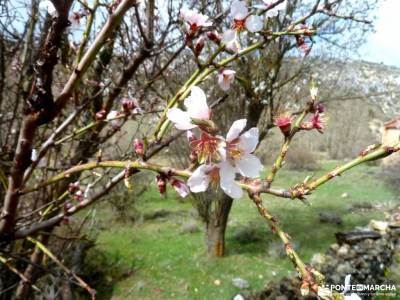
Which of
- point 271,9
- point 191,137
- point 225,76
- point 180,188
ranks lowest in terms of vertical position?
point 180,188

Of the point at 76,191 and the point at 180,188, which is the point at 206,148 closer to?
the point at 180,188

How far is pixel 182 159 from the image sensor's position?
10633mm

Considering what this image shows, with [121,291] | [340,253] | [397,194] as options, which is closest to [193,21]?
[340,253]

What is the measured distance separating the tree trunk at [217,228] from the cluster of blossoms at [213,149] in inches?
322

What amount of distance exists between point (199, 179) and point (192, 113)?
13cm

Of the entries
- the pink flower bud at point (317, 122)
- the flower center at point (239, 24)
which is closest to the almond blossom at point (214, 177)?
the pink flower bud at point (317, 122)

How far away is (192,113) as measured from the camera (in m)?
0.82

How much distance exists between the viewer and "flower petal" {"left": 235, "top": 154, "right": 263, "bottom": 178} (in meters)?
0.87

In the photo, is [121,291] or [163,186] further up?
[163,186]

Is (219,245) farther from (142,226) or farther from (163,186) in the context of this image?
(163,186)

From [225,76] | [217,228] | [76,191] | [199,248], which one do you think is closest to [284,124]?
[225,76]

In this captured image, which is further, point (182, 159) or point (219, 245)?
point (182, 159)

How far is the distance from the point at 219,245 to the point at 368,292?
4.38 meters

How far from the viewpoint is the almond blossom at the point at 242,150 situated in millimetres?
856
